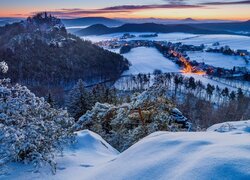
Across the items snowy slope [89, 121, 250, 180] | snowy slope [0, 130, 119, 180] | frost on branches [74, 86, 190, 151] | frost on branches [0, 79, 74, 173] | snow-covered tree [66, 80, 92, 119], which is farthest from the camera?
snow-covered tree [66, 80, 92, 119]

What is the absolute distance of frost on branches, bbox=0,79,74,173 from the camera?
7.60 m

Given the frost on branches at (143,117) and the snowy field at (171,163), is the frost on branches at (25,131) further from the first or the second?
the frost on branches at (143,117)

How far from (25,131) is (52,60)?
482 feet

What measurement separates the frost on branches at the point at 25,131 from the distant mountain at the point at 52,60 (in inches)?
3798

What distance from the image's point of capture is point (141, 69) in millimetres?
177500

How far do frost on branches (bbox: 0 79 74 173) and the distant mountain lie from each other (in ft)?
317

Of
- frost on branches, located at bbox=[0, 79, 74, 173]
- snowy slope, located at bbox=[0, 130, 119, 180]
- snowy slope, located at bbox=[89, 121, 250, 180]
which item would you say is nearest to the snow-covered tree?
snowy slope, located at bbox=[0, 130, 119, 180]

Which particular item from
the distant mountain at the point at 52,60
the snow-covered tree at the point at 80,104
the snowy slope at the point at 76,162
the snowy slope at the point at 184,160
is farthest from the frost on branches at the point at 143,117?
the distant mountain at the point at 52,60

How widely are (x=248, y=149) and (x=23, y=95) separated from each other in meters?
6.47

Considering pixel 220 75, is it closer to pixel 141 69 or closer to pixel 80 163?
pixel 141 69

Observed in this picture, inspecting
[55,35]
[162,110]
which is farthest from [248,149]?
[55,35]

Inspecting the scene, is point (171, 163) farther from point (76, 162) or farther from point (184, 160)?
point (76, 162)

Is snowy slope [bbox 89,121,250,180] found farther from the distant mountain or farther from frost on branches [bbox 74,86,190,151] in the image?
the distant mountain

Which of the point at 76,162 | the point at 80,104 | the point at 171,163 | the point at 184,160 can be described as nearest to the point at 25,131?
the point at 76,162
